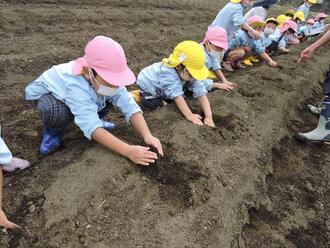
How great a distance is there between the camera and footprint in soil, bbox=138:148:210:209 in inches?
102

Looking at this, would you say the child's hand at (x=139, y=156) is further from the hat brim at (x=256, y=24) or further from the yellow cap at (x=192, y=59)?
the hat brim at (x=256, y=24)

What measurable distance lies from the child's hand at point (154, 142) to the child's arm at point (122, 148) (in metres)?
0.17

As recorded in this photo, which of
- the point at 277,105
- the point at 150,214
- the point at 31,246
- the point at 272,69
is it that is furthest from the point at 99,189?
the point at 272,69

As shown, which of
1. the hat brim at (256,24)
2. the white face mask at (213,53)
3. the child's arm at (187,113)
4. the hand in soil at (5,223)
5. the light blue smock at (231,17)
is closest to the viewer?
the hand in soil at (5,223)

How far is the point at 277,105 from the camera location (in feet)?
14.4

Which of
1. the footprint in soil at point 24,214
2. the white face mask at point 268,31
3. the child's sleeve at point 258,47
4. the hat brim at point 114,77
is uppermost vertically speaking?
the hat brim at point 114,77

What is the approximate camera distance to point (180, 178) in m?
2.78

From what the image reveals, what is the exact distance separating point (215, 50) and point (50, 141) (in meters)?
2.27

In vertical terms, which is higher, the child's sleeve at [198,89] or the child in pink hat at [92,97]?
the child in pink hat at [92,97]

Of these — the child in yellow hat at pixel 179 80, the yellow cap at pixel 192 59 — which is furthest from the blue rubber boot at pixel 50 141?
the yellow cap at pixel 192 59

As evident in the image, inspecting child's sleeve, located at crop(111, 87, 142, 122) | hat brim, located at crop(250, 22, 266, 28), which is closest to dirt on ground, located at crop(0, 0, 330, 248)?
child's sleeve, located at crop(111, 87, 142, 122)

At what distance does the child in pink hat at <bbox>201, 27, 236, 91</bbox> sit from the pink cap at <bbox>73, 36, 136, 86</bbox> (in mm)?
1967

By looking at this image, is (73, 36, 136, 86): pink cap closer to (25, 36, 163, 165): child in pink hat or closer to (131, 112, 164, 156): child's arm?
(25, 36, 163, 165): child in pink hat

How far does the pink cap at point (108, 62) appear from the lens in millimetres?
Result: 2512
